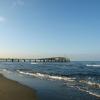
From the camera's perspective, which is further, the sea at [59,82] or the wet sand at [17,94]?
the sea at [59,82]

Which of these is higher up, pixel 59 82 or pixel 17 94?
pixel 17 94

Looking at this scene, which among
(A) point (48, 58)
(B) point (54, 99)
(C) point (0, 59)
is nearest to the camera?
(B) point (54, 99)

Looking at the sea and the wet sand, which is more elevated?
the wet sand

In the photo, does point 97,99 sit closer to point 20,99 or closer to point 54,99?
point 54,99

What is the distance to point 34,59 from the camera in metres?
162

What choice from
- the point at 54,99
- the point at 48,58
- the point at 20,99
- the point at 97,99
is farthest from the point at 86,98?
the point at 48,58

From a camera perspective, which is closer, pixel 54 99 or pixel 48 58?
pixel 54 99

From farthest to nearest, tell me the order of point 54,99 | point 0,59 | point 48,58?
1. point 0,59
2. point 48,58
3. point 54,99

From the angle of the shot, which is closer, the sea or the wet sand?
the wet sand

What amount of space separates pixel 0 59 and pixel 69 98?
168m

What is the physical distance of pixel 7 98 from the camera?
37.0 feet

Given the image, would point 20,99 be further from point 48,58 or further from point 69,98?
point 48,58

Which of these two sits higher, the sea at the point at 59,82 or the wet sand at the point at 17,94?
the wet sand at the point at 17,94

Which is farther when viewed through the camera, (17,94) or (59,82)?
(59,82)
